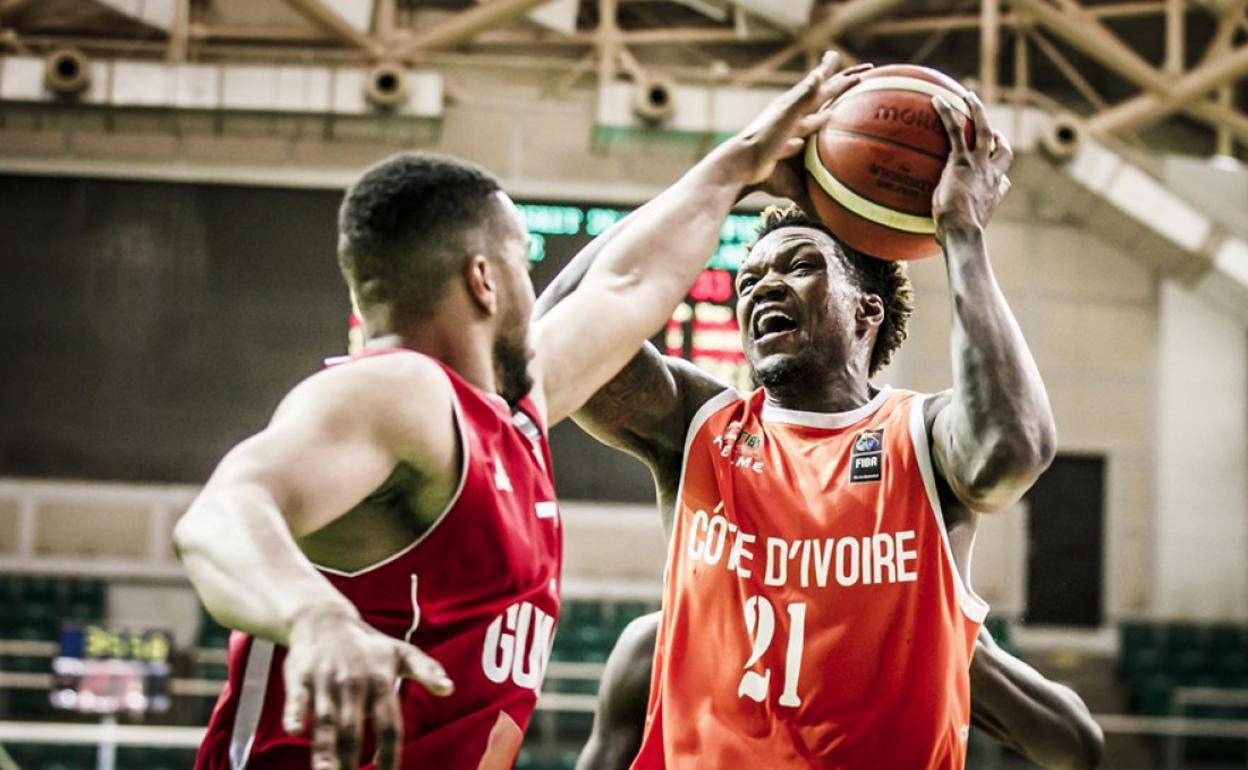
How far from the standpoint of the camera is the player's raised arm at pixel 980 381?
2525mm

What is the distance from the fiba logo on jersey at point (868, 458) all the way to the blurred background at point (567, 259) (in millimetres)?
5582

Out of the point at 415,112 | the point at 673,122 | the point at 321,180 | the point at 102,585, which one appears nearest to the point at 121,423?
the point at 102,585

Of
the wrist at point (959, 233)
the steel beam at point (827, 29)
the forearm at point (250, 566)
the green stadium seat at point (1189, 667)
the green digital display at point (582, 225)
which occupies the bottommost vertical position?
the green stadium seat at point (1189, 667)

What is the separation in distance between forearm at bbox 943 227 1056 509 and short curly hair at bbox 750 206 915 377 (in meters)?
0.38

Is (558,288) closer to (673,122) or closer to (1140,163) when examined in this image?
(673,122)

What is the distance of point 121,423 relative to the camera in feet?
31.4

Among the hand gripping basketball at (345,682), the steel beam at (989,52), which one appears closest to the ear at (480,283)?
the hand gripping basketball at (345,682)

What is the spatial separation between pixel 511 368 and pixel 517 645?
1.34 feet

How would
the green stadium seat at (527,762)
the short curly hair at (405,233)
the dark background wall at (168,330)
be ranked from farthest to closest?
the dark background wall at (168,330) < the green stadium seat at (527,762) < the short curly hair at (405,233)

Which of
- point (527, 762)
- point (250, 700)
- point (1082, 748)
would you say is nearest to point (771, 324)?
point (1082, 748)

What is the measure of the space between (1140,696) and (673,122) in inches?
197

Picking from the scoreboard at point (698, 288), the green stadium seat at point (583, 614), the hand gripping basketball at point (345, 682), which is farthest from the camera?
the green stadium seat at point (583, 614)

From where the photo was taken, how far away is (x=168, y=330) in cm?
950

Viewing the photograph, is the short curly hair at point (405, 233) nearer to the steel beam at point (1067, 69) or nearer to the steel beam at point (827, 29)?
the steel beam at point (827, 29)
